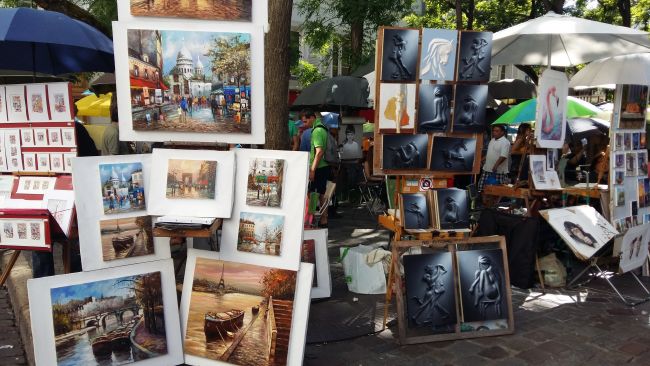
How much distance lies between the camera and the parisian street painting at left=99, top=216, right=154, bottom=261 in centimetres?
280

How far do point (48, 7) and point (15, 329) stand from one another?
4228 millimetres

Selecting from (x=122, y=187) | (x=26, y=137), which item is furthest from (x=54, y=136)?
(x=122, y=187)

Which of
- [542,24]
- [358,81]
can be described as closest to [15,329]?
[542,24]

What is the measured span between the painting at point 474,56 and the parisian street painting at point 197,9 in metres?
1.91

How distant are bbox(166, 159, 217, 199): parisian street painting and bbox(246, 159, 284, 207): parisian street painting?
198 millimetres

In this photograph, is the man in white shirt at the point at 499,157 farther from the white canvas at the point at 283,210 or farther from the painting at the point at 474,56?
the white canvas at the point at 283,210

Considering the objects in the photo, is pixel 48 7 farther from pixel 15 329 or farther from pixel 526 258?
pixel 526 258

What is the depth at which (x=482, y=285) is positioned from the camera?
383cm

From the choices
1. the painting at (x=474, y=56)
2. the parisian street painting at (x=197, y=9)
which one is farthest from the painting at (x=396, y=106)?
the parisian street painting at (x=197, y=9)

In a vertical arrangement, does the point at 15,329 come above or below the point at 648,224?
below

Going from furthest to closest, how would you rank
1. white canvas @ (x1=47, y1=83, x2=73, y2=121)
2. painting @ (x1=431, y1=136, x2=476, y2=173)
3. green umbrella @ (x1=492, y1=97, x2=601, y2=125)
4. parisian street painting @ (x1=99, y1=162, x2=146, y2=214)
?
green umbrella @ (x1=492, y1=97, x2=601, y2=125)
painting @ (x1=431, y1=136, x2=476, y2=173)
white canvas @ (x1=47, y1=83, x2=73, y2=121)
parisian street painting @ (x1=99, y1=162, x2=146, y2=214)

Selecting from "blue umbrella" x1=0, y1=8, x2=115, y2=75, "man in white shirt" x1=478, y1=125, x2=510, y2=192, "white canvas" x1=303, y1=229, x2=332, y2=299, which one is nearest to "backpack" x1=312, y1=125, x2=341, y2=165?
"man in white shirt" x1=478, y1=125, x2=510, y2=192

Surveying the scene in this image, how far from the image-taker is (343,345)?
12.1 feet

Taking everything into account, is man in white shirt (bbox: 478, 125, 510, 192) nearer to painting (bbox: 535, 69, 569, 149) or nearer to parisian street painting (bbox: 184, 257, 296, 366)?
painting (bbox: 535, 69, 569, 149)
